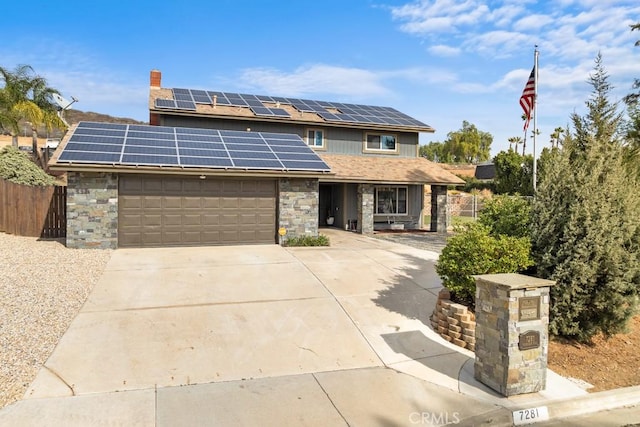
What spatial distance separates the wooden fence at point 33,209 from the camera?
42.3ft

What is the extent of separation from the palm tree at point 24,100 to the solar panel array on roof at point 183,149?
10.5m

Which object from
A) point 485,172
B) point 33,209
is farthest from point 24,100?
point 485,172

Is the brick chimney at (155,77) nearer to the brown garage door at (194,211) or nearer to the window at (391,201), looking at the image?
the brown garage door at (194,211)

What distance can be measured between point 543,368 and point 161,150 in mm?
11713

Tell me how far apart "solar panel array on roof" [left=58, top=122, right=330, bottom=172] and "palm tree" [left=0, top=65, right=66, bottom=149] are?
34.3 ft

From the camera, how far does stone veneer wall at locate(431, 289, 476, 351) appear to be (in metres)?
6.45

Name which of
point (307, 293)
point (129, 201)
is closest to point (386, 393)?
point (307, 293)

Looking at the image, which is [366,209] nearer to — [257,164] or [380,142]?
[380,142]

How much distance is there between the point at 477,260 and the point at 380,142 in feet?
47.7

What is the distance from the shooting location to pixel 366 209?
18.0 metres

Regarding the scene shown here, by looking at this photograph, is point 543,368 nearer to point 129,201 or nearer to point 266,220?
point 266,220

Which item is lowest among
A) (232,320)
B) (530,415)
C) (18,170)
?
(530,415)

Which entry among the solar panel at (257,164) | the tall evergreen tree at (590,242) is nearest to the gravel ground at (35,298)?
the solar panel at (257,164)

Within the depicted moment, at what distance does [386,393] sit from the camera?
4.96 meters
